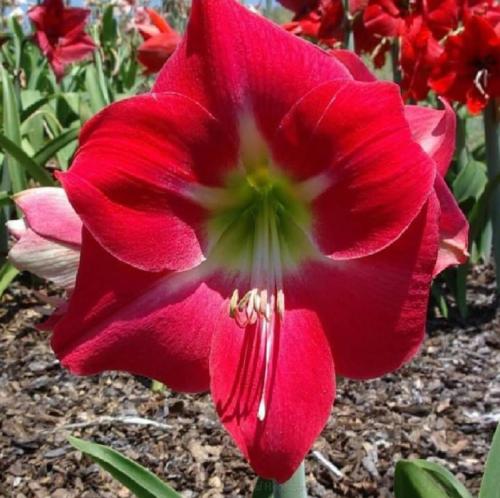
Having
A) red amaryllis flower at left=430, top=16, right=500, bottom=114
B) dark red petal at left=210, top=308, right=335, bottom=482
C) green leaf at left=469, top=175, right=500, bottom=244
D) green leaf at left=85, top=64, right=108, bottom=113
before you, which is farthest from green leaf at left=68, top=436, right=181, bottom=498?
green leaf at left=85, top=64, right=108, bottom=113

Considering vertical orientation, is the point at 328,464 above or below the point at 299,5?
below

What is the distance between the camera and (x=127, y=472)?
0.91m

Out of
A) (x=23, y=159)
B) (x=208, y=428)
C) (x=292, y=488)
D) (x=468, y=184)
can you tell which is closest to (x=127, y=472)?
(x=292, y=488)

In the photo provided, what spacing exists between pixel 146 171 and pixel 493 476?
513mm

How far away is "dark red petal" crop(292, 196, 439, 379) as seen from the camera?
1.77ft

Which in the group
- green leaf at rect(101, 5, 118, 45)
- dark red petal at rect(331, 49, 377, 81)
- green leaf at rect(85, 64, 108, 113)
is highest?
dark red petal at rect(331, 49, 377, 81)

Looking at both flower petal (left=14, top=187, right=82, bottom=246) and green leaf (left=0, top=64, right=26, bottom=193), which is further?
green leaf (left=0, top=64, right=26, bottom=193)

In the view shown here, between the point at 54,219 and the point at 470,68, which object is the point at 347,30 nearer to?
the point at 470,68

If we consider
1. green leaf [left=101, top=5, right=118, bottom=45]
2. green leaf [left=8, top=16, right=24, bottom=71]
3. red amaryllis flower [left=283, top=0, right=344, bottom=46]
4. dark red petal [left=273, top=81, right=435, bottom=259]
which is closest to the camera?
dark red petal [left=273, top=81, right=435, bottom=259]

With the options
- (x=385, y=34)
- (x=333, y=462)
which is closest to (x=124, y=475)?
(x=333, y=462)

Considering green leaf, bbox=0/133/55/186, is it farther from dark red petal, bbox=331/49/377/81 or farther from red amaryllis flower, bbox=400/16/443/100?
dark red petal, bbox=331/49/377/81

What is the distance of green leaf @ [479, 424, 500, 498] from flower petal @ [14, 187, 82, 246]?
0.50m

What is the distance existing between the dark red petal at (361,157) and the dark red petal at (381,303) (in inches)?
0.6

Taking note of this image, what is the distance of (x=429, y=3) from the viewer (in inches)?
84.1
